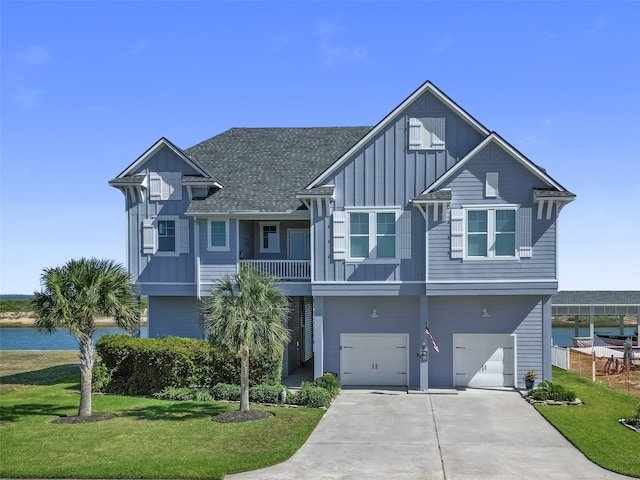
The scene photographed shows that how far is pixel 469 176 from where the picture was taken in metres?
24.7

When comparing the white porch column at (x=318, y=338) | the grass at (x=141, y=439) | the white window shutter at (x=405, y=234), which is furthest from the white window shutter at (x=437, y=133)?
the grass at (x=141, y=439)

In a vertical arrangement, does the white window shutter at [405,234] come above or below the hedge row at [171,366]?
above

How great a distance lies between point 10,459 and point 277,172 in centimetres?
1692

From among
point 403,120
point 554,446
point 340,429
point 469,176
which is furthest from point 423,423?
point 403,120

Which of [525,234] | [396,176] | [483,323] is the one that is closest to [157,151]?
[396,176]

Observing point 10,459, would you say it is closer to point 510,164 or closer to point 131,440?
point 131,440

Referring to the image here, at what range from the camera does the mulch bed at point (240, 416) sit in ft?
64.0

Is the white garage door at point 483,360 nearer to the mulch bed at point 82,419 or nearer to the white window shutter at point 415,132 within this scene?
the white window shutter at point 415,132

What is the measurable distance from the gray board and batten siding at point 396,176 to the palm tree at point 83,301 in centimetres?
790

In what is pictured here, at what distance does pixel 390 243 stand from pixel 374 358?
16.2 ft

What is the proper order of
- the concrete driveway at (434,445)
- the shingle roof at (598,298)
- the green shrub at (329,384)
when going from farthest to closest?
the shingle roof at (598,298), the green shrub at (329,384), the concrete driveway at (434,445)

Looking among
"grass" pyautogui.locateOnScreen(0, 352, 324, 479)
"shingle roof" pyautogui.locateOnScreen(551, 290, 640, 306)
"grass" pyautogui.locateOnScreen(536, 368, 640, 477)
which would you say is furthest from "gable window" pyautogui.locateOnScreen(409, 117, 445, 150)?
"shingle roof" pyautogui.locateOnScreen(551, 290, 640, 306)

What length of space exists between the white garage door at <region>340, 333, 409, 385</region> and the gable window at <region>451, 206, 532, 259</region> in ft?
15.0

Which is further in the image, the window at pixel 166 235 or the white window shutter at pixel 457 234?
the window at pixel 166 235
